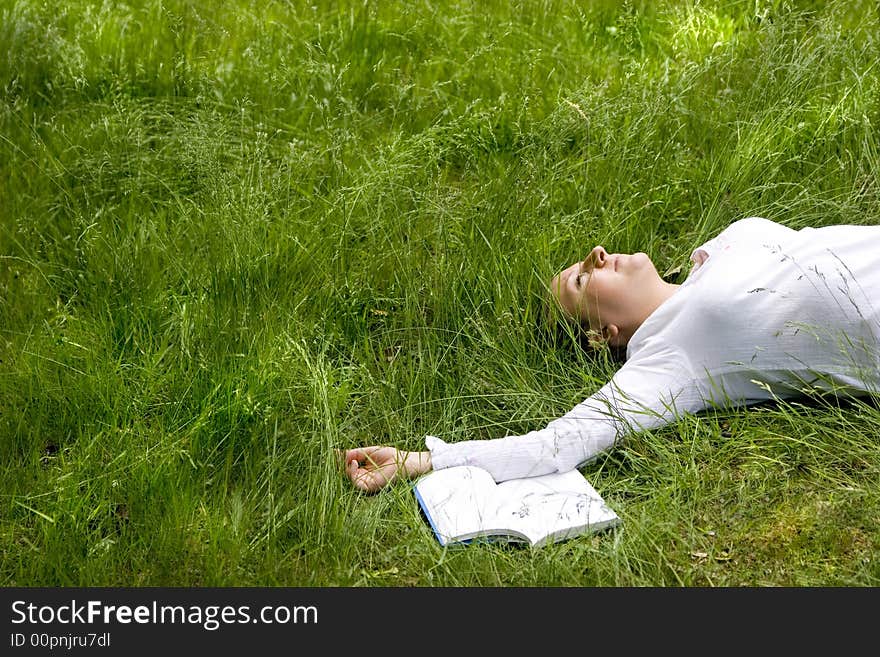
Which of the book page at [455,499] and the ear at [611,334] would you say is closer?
the book page at [455,499]

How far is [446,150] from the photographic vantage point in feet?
13.8

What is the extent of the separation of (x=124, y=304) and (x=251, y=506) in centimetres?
102

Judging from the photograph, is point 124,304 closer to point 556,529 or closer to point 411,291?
point 411,291

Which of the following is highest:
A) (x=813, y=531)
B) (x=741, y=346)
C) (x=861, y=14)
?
(x=861, y=14)

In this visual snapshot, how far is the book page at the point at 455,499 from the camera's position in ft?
9.22

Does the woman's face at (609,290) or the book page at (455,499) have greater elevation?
the woman's face at (609,290)

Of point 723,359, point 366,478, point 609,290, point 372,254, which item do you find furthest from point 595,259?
point 366,478

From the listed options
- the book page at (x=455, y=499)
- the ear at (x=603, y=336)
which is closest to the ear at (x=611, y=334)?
the ear at (x=603, y=336)

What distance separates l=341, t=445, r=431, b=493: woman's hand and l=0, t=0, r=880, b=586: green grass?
0.18 feet

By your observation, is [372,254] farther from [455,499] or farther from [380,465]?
[455,499]

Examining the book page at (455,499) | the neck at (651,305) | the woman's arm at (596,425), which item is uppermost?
the neck at (651,305)

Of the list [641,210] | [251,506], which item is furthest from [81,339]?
[641,210]

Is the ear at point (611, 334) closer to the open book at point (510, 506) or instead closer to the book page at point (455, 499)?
the open book at point (510, 506)
